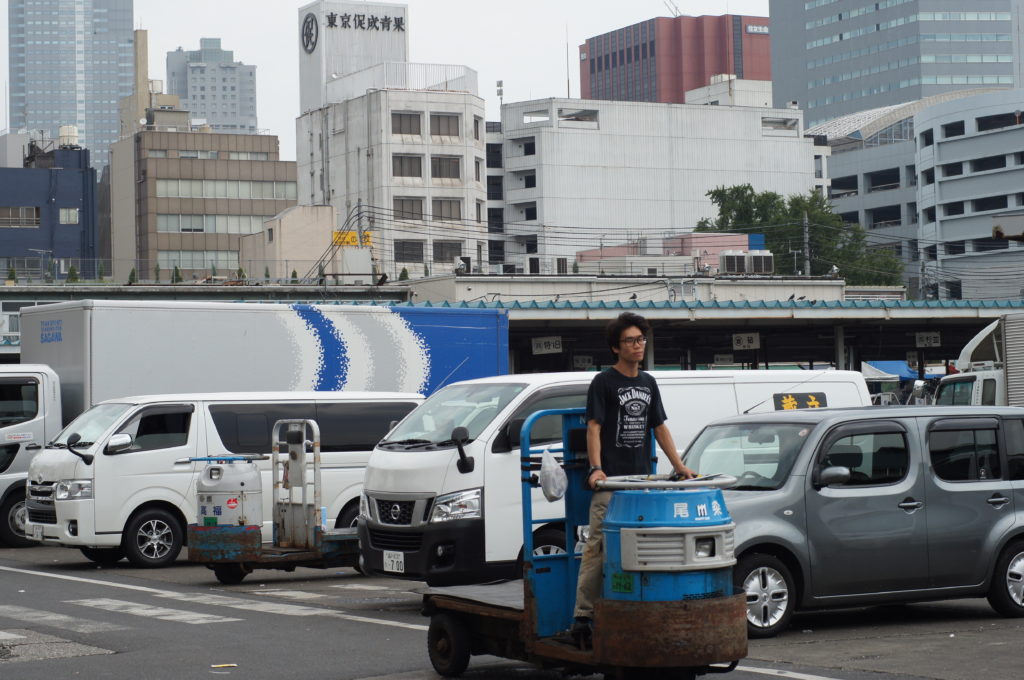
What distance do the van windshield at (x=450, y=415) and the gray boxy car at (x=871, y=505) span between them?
202cm

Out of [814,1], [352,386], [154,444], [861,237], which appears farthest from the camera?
[814,1]

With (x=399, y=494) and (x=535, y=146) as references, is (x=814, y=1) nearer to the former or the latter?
Result: (x=535, y=146)

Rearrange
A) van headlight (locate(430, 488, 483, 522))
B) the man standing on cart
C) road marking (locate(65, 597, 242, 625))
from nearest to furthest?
1. the man standing on cart
2. road marking (locate(65, 597, 242, 625))
3. van headlight (locate(430, 488, 483, 522))

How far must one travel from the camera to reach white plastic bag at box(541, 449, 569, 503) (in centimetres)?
793

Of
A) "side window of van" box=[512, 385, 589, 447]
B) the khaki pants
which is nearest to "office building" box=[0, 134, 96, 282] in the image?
"side window of van" box=[512, 385, 589, 447]

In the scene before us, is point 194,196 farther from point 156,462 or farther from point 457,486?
point 457,486

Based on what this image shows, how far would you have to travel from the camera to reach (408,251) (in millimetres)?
105625

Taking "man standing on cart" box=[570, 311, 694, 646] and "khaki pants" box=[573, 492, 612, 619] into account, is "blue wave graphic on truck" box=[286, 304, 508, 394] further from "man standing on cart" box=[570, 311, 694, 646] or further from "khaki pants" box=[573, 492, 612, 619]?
"khaki pants" box=[573, 492, 612, 619]

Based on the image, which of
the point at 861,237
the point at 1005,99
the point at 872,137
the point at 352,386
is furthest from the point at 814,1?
the point at 352,386

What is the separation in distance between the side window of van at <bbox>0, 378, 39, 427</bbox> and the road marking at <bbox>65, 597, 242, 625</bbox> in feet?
25.5

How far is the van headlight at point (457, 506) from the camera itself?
488 inches

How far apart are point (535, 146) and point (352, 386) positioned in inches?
3745

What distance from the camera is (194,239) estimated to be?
113312 mm

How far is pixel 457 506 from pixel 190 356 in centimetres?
957
